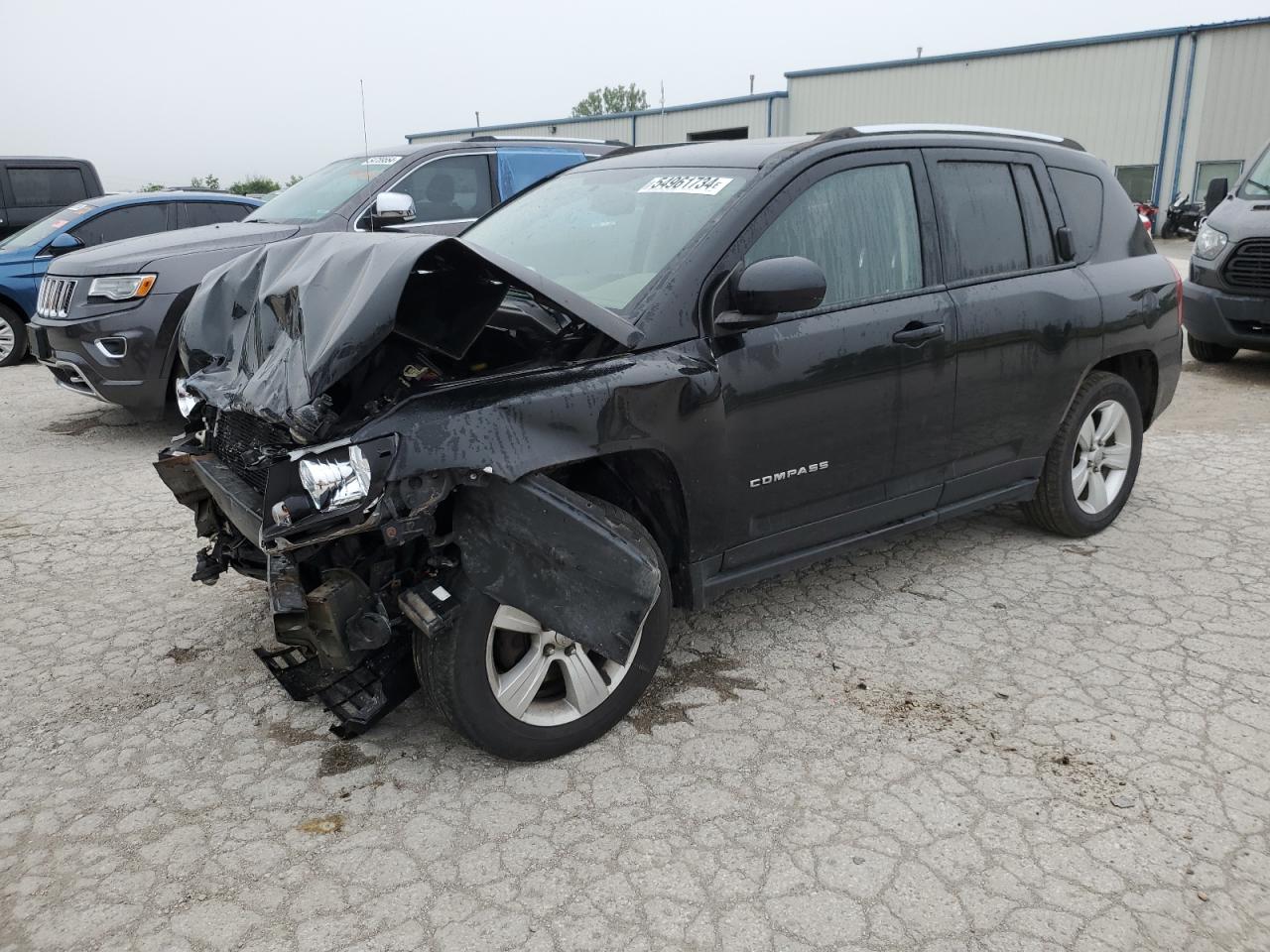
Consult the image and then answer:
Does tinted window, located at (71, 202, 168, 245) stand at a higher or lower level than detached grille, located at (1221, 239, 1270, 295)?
higher

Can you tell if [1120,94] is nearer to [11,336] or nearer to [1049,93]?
[1049,93]

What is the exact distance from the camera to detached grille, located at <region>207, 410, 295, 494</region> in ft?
9.65

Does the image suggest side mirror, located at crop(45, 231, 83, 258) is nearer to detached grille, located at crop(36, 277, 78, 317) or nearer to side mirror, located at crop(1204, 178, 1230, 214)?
detached grille, located at crop(36, 277, 78, 317)

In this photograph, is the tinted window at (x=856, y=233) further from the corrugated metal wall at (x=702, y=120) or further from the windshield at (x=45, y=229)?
the corrugated metal wall at (x=702, y=120)

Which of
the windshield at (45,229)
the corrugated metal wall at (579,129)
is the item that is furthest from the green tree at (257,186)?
the windshield at (45,229)

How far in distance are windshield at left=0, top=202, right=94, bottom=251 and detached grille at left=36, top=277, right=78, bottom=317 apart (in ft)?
11.8

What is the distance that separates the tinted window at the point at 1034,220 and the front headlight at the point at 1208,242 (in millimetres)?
5099

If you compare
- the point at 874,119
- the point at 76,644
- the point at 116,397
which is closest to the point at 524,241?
the point at 76,644

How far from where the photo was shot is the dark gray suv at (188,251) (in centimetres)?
653

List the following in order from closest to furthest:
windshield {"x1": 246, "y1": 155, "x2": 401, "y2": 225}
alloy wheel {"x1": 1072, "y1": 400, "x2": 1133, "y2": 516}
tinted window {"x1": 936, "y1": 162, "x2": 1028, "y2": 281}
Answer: tinted window {"x1": 936, "y1": 162, "x2": 1028, "y2": 281} < alloy wheel {"x1": 1072, "y1": 400, "x2": 1133, "y2": 516} < windshield {"x1": 246, "y1": 155, "x2": 401, "y2": 225}

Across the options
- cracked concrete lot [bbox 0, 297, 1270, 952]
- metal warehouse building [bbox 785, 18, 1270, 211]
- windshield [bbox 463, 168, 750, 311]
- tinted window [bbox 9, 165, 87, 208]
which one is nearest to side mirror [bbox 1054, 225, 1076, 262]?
cracked concrete lot [bbox 0, 297, 1270, 952]

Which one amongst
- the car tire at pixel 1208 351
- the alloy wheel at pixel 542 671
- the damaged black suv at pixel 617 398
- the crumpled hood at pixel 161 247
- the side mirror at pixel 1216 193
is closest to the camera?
the damaged black suv at pixel 617 398

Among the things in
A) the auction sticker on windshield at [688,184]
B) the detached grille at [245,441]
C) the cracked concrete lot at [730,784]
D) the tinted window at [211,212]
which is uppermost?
the auction sticker on windshield at [688,184]

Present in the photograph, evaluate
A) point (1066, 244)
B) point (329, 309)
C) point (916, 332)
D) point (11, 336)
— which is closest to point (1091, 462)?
point (1066, 244)
